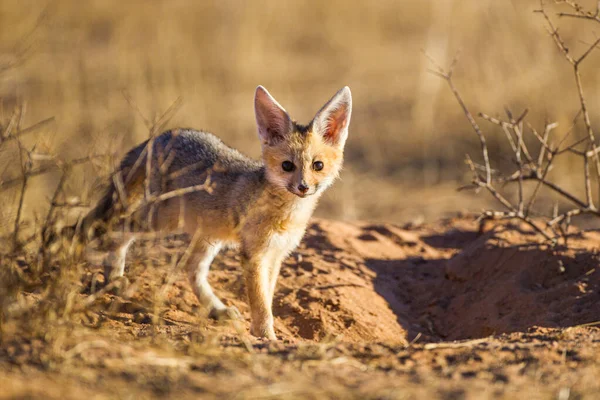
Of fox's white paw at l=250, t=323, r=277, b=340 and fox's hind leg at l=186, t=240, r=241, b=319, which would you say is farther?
fox's hind leg at l=186, t=240, r=241, b=319

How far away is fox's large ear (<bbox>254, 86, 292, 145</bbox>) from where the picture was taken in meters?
5.19

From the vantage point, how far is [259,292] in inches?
195

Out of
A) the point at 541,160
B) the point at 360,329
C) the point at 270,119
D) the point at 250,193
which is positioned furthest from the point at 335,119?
the point at 541,160

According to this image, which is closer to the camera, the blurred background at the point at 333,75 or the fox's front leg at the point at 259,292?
the fox's front leg at the point at 259,292

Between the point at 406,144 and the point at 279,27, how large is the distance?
6400 mm

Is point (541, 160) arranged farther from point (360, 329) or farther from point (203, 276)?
point (203, 276)

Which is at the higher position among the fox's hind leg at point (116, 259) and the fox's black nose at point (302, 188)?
the fox's black nose at point (302, 188)

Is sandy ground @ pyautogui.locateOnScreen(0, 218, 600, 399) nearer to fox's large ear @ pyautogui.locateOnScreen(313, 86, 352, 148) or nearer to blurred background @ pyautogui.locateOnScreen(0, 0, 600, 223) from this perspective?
fox's large ear @ pyautogui.locateOnScreen(313, 86, 352, 148)

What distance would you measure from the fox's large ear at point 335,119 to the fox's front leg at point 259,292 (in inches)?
38.6

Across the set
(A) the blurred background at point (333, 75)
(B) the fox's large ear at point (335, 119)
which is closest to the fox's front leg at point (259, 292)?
(B) the fox's large ear at point (335, 119)

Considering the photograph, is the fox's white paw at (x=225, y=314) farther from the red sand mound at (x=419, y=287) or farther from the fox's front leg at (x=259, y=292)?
the fox's front leg at (x=259, y=292)

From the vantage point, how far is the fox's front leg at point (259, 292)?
15.9ft

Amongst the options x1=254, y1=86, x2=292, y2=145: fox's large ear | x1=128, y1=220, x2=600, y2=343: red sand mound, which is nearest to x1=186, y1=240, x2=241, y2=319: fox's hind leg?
x1=128, y1=220, x2=600, y2=343: red sand mound

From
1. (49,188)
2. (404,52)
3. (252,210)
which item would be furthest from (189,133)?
(404,52)
